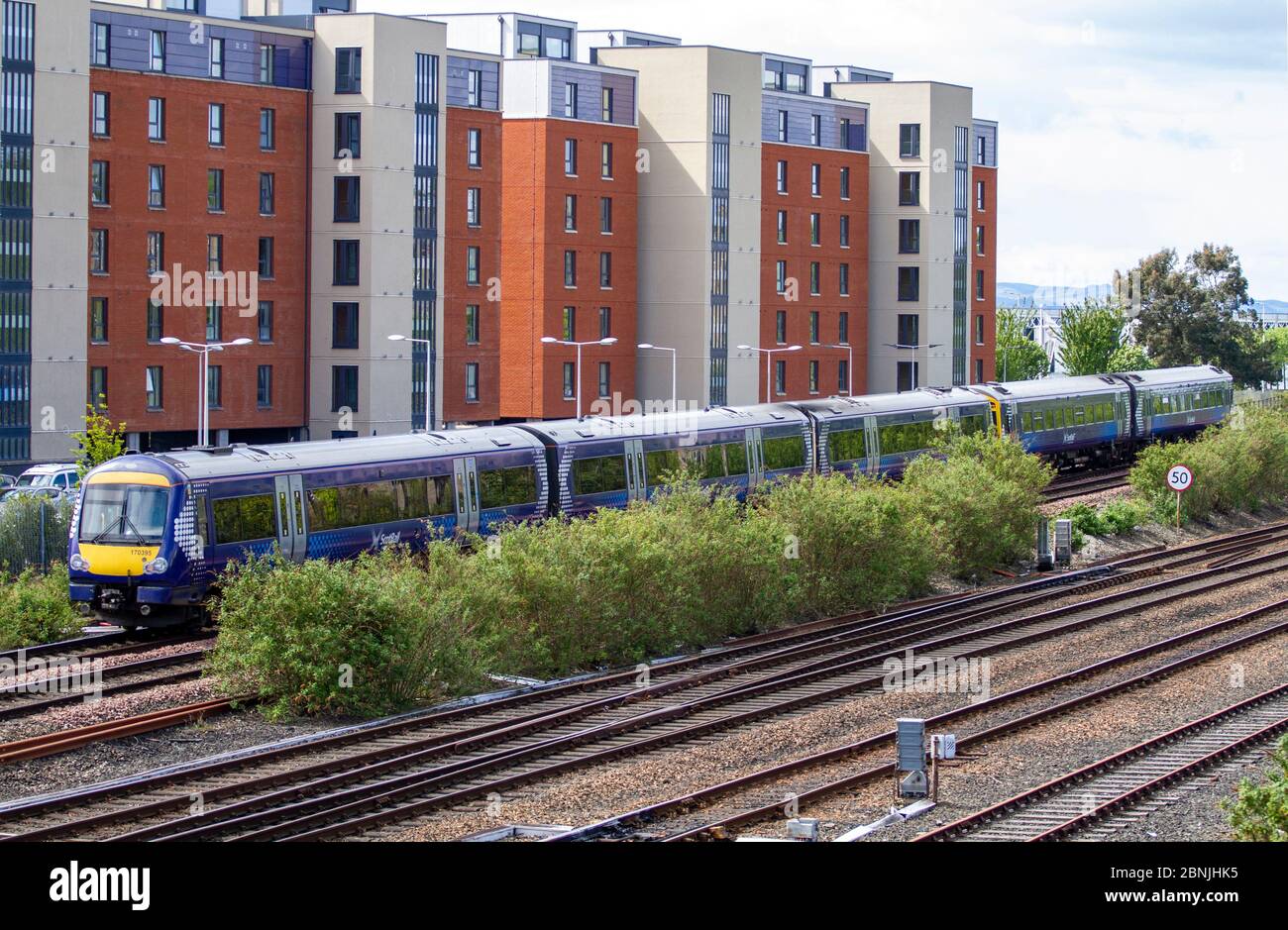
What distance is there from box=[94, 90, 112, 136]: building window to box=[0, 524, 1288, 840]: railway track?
36962 mm

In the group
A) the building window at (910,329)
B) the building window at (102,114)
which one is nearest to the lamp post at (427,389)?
the building window at (102,114)

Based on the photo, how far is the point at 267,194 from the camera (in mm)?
60875

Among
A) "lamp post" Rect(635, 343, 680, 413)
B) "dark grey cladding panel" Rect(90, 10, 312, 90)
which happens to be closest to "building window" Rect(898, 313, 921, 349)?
"lamp post" Rect(635, 343, 680, 413)

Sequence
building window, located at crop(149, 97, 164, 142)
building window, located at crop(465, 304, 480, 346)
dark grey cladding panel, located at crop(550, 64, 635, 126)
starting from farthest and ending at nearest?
dark grey cladding panel, located at crop(550, 64, 635, 126), building window, located at crop(465, 304, 480, 346), building window, located at crop(149, 97, 164, 142)

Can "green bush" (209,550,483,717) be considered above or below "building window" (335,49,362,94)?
below

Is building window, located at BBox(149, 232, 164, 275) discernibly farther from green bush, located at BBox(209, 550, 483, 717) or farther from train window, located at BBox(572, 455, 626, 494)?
green bush, located at BBox(209, 550, 483, 717)

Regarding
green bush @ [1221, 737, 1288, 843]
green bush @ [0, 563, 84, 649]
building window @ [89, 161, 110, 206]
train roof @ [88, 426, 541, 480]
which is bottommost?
green bush @ [0, 563, 84, 649]

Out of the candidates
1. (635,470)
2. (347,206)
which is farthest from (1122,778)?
(347,206)

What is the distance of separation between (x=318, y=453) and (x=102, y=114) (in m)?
33.0

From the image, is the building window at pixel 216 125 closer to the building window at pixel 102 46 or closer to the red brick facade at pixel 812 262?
the building window at pixel 102 46

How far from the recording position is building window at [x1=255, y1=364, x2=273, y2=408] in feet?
201

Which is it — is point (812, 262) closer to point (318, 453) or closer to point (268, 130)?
point (268, 130)
